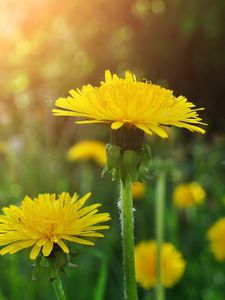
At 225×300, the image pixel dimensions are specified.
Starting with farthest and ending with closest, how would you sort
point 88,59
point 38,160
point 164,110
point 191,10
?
point 88,59, point 191,10, point 38,160, point 164,110

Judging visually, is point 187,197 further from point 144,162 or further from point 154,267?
point 144,162

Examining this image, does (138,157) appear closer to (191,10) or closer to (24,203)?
(24,203)

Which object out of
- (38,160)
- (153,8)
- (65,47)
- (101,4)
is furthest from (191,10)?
(38,160)

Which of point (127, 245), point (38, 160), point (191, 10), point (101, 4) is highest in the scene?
point (101, 4)

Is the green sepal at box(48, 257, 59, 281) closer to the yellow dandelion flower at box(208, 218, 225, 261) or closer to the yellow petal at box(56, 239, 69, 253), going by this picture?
the yellow petal at box(56, 239, 69, 253)

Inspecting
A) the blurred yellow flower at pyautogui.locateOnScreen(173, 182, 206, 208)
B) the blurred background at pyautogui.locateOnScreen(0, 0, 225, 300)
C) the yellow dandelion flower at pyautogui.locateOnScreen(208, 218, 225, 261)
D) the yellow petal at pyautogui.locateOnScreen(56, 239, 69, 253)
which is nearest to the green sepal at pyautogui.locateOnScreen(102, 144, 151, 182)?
the yellow petal at pyautogui.locateOnScreen(56, 239, 69, 253)

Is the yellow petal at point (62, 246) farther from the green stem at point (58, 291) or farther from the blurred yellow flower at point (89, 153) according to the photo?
the blurred yellow flower at point (89, 153)
